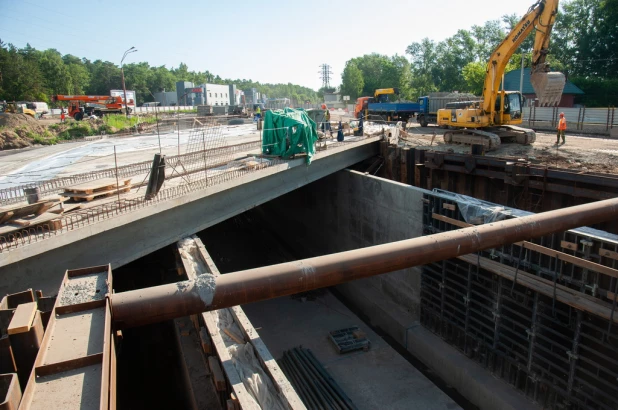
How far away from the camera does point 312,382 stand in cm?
1141

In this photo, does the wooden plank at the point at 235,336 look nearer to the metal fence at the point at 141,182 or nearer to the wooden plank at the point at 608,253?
the metal fence at the point at 141,182

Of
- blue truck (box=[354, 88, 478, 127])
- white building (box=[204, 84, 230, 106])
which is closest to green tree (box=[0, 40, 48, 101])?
white building (box=[204, 84, 230, 106])

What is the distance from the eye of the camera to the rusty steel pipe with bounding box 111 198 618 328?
9.17 ft

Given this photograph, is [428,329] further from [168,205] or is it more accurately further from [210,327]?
[168,205]

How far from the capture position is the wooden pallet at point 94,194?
1036 centimetres

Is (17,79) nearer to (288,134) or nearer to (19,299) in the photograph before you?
(288,134)

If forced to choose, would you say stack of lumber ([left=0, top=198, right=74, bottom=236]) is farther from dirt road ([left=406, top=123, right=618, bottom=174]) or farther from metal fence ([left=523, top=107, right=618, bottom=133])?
metal fence ([left=523, top=107, right=618, bottom=133])

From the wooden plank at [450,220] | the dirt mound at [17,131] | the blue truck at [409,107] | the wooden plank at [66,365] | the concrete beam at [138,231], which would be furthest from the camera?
the blue truck at [409,107]

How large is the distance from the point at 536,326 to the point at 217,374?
7.15 meters

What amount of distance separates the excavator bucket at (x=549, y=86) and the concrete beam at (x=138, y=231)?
9.67m

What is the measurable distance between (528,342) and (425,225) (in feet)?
14.5

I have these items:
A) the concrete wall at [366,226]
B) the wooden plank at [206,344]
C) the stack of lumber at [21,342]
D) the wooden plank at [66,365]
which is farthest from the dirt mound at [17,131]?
the wooden plank at [66,365]

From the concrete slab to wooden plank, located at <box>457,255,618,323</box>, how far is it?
373 centimetres

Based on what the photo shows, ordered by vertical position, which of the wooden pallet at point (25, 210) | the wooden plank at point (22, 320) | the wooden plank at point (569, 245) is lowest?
the wooden plank at point (569, 245)
